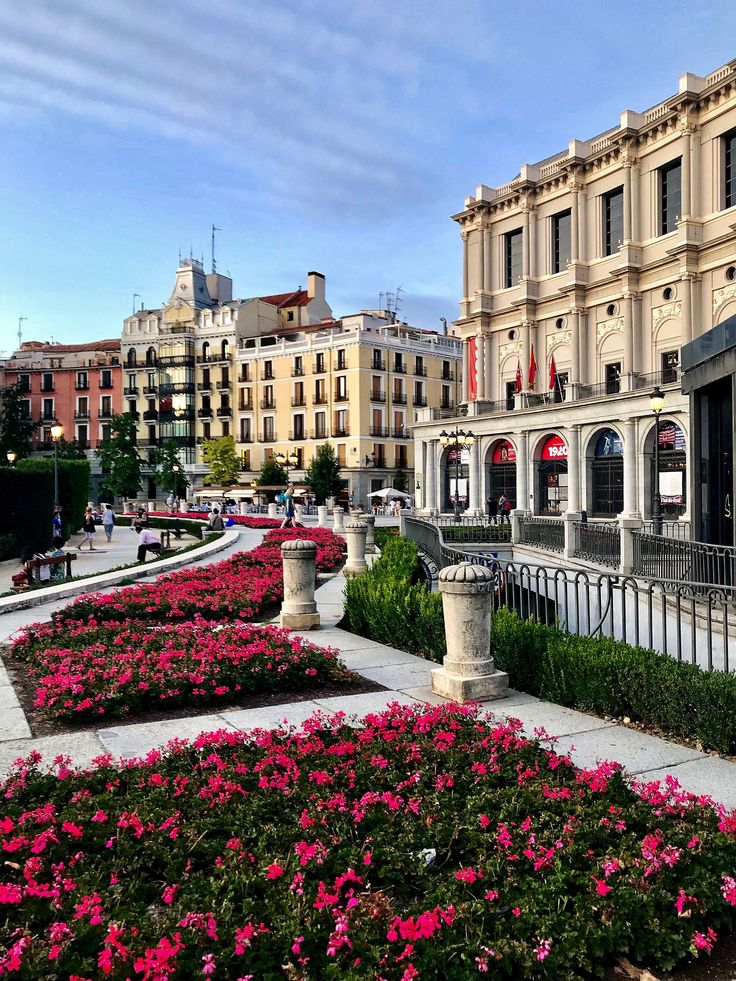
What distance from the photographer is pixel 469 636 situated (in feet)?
24.5

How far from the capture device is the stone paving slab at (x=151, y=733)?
6067 millimetres

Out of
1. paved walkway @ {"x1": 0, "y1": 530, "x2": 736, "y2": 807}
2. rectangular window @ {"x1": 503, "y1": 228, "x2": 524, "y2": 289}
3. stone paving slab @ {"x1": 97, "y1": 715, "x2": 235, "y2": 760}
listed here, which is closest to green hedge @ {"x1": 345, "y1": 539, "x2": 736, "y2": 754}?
paved walkway @ {"x1": 0, "y1": 530, "x2": 736, "y2": 807}

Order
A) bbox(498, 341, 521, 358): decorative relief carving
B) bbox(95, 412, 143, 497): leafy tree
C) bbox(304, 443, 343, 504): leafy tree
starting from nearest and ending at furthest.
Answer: bbox(498, 341, 521, 358): decorative relief carving → bbox(304, 443, 343, 504): leafy tree → bbox(95, 412, 143, 497): leafy tree

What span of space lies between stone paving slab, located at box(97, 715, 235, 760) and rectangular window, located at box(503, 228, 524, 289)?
50.5 m

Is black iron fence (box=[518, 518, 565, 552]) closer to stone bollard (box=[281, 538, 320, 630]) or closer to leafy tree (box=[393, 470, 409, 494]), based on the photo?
stone bollard (box=[281, 538, 320, 630])

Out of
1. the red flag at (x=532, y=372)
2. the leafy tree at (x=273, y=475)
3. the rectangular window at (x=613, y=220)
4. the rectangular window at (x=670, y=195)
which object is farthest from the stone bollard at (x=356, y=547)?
the leafy tree at (x=273, y=475)

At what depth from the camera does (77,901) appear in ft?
11.6

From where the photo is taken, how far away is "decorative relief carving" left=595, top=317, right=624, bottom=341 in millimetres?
45606

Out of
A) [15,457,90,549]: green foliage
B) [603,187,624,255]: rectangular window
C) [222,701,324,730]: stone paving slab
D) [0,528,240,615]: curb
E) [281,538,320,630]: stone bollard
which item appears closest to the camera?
[222,701,324,730]: stone paving slab

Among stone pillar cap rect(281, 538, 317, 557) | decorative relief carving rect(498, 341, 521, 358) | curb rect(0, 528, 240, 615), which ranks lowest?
curb rect(0, 528, 240, 615)

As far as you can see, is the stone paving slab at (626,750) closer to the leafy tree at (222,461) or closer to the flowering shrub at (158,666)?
the flowering shrub at (158,666)

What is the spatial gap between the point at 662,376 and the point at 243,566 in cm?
3036

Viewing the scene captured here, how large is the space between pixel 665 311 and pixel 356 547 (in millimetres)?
31652

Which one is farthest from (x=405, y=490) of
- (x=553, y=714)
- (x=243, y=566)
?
(x=553, y=714)
